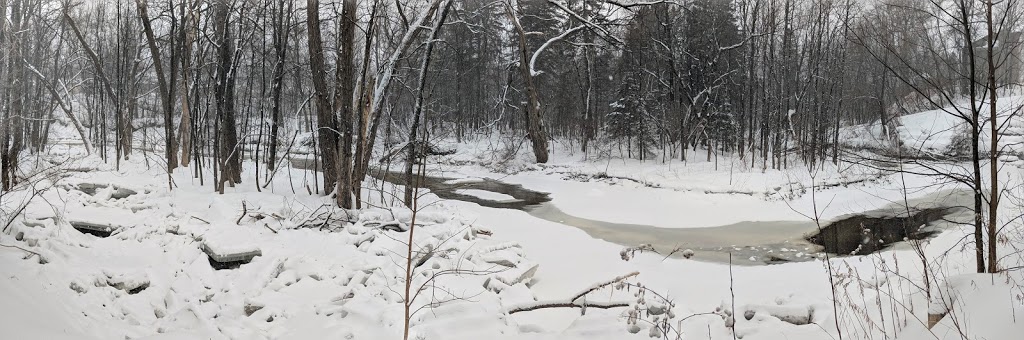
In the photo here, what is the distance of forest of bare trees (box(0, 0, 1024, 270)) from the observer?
7898 mm

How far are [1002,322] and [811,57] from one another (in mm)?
17267

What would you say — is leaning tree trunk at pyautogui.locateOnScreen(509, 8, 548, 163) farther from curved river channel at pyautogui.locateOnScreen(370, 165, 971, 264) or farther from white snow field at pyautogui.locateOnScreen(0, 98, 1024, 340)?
white snow field at pyautogui.locateOnScreen(0, 98, 1024, 340)

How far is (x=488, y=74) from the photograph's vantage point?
32.2 metres

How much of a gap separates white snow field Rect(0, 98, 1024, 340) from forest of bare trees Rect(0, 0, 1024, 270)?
104cm

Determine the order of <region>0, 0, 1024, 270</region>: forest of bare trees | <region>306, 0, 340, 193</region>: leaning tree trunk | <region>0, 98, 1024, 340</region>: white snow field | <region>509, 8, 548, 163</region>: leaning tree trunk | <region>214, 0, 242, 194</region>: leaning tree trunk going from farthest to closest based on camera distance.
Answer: <region>509, 8, 548, 163</region>: leaning tree trunk < <region>214, 0, 242, 194</region>: leaning tree trunk < <region>306, 0, 340, 193</region>: leaning tree trunk < <region>0, 0, 1024, 270</region>: forest of bare trees < <region>0, 98, 1024, 340</region>: white snow field

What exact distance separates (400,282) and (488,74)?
91.3ft

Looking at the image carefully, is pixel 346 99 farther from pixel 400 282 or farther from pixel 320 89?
pixel 400 282

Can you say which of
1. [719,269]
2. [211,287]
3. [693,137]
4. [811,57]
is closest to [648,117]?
[693,137]

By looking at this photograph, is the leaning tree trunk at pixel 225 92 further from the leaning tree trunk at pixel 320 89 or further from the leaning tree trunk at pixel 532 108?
the leaning tree trunk at pixel 532 108

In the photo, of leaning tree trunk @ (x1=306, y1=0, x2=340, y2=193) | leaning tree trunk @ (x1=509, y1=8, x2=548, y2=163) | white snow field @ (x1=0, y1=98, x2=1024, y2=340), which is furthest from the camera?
leaning tree trunk @ (x1=509, y1=8, x2=548, y2=163)

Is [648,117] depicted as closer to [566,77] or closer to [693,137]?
[693,137]

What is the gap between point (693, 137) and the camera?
21312 millimetres

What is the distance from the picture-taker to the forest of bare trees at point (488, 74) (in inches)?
311

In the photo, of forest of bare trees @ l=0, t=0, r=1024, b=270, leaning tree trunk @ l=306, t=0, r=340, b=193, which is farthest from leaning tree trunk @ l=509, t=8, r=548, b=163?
leaning tree trunk @ l=306, t=0, r=340, b=193
